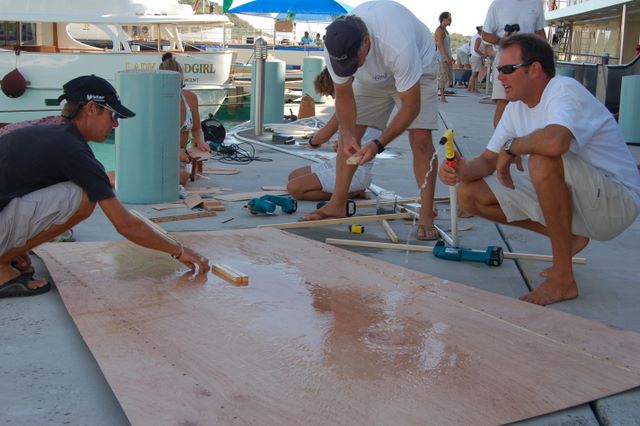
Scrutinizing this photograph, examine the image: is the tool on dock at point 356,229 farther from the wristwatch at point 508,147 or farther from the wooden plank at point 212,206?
the wristwatch at point 508,147

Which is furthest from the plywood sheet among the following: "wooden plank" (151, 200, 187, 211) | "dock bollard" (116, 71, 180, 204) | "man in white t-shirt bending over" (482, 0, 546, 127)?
"man in white t-shirt bending over" (482, 0, 546, 127)

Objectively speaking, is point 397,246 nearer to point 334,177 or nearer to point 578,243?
point 578,243

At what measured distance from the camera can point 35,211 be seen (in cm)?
368

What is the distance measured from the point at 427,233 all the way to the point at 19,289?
2.68 meters

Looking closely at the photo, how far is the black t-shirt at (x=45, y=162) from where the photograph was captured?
3.61 metres

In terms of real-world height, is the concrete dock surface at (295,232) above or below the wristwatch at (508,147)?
below

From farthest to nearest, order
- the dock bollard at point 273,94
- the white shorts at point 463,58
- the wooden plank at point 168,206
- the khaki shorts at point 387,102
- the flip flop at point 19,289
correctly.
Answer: the white shorts at point 463,58
the dock bollard at point 273,94
the wooden plank at point 168,206
the khaki shorts at point 387,102
the flip flop at point 19,289

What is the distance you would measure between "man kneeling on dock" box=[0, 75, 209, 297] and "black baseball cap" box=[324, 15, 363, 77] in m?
1.54

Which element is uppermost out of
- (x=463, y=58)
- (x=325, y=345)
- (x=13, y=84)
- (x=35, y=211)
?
(x=463, y=58)

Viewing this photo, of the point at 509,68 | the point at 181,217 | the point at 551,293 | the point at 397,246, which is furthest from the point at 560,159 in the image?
the point at 181,217

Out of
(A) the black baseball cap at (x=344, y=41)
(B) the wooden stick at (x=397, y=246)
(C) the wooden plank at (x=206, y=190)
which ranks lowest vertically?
(B) the wooden stick at (x=397, y=246)

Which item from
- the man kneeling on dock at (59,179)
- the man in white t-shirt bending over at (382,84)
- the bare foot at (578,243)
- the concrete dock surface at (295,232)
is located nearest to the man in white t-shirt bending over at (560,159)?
the bare foot at (578,243)

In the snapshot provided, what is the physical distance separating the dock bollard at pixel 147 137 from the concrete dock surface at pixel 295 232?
8.4 inches

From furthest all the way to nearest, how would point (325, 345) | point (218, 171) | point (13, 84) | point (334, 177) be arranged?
point (13, 84) → point (218, 171) → point (334, 177) → point (325, 345)
